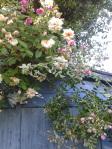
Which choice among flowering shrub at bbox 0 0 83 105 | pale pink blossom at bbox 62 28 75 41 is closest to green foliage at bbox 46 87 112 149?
flowering shrub at bbox 0 0 83 105

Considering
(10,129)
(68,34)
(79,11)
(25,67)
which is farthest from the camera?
(79,11)

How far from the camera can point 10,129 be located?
116 inches

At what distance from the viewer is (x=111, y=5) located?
433 inches

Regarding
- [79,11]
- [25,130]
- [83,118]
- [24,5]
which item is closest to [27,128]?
[25,130]

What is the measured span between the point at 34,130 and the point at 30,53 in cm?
58

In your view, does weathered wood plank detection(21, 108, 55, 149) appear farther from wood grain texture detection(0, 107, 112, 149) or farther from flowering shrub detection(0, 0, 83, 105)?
flowering shrub detection(0, 0, 83, 105)

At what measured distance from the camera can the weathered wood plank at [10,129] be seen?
294 cm

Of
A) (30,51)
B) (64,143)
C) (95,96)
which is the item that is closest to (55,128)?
(64,143)

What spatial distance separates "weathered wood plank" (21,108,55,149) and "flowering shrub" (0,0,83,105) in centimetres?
15

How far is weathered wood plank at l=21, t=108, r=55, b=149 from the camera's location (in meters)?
2.96

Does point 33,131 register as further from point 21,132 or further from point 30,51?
point 30,51

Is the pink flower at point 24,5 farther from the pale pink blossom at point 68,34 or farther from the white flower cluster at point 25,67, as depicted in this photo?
the white flower cluster at point 25,67

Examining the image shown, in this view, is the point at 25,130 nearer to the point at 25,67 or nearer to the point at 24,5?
the point at 25,67

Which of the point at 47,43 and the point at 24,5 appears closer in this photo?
the point at 47,43
